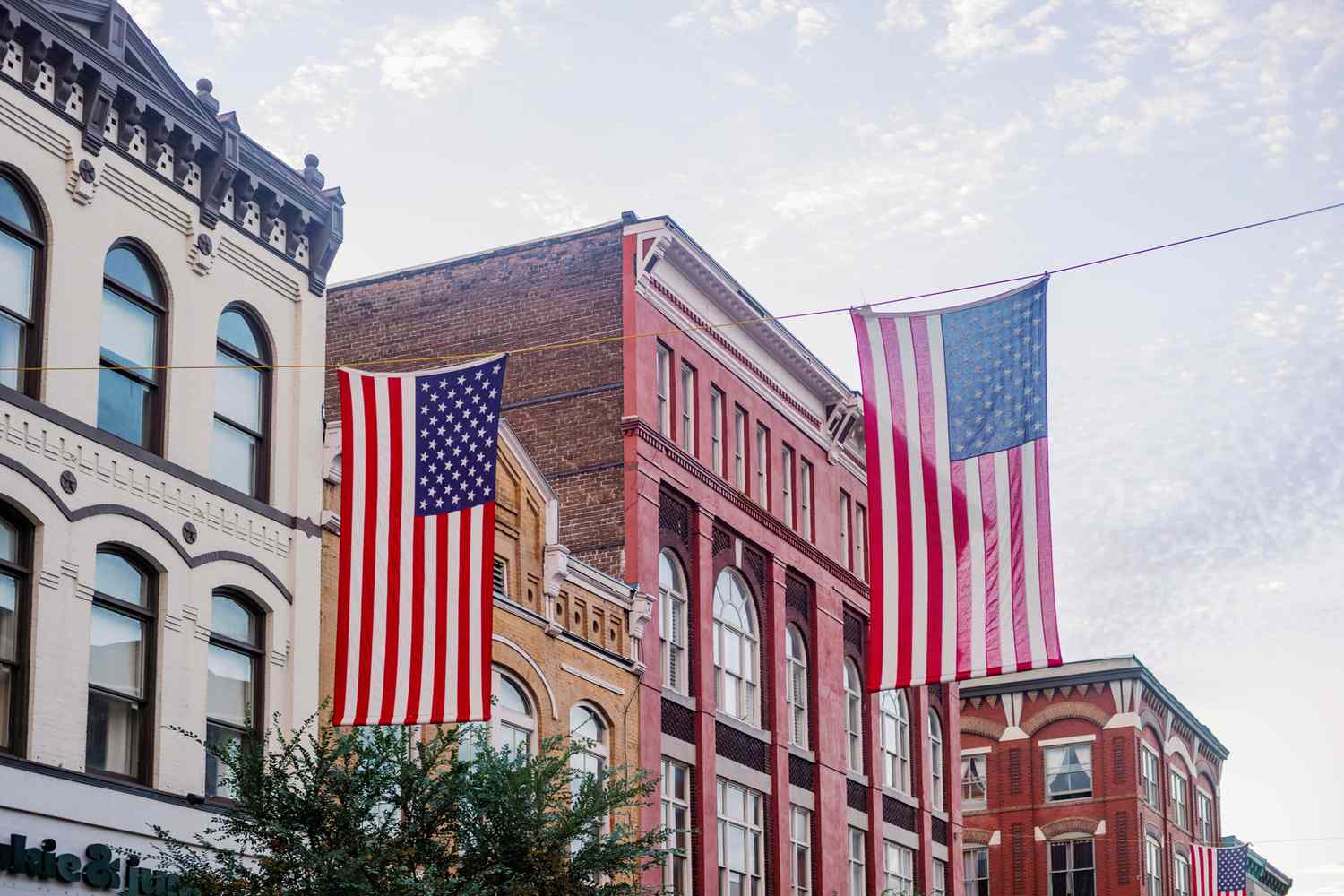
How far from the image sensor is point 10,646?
21031 millimetres

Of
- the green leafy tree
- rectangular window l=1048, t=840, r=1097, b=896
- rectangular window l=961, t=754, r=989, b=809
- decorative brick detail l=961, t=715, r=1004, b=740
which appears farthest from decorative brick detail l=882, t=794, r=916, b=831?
the green leafy tree

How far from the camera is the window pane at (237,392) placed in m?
25.1

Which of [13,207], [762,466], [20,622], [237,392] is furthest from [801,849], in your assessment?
[13,207]

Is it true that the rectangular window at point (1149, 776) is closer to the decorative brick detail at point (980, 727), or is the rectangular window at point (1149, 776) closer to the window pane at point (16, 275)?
the decorative brick detail at point (980, 727)

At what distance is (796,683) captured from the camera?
42875 millimetres

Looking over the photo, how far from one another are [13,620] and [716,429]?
21.0 meters

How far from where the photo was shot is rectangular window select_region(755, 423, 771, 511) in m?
42.2

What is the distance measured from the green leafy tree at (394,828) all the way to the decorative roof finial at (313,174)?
7.95m

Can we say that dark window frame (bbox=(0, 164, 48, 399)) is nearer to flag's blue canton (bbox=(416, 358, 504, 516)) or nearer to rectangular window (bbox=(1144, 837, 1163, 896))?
flag's blue canton (bbox=(416, 358, 504, 516))

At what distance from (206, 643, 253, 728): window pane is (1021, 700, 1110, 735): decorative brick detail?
46.0m

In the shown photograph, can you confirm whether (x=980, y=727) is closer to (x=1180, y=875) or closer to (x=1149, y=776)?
(x=1149, y=776)

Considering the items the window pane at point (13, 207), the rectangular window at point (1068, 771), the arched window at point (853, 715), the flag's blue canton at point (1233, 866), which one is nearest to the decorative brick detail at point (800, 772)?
the arched window at point (853, 715)

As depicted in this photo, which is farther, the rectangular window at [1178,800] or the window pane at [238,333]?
the rectangular window at [1178,800]

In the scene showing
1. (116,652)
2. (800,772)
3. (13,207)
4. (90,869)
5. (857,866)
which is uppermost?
(13,207)
